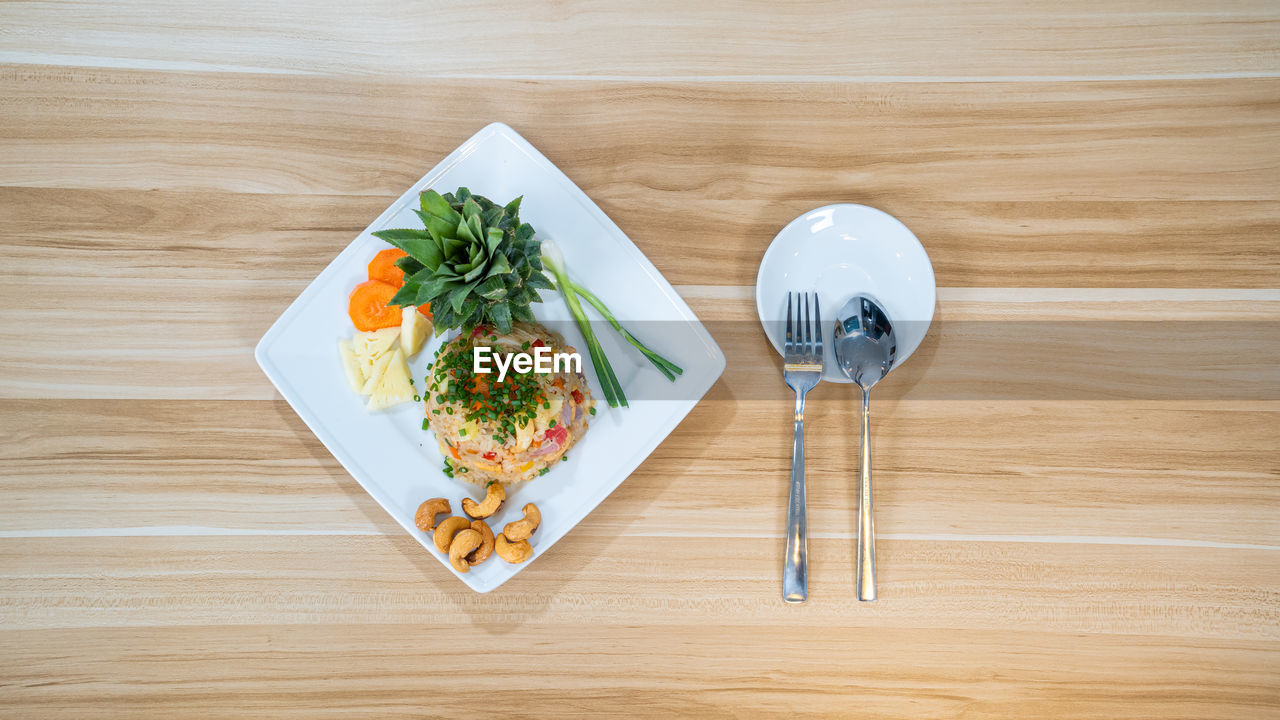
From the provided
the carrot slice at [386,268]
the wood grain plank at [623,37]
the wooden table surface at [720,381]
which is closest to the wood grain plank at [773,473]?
the wooden table surface at [720,381]

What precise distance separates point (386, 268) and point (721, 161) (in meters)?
0.73

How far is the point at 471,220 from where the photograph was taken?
119 cm

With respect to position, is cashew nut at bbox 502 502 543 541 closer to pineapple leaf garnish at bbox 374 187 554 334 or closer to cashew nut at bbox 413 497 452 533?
cashew nut at bbox 413 497 452 533

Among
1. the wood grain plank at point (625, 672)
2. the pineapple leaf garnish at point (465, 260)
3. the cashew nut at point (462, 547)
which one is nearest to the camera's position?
the pineapple leaf garnish at point (465, 260)

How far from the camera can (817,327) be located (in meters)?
1.43

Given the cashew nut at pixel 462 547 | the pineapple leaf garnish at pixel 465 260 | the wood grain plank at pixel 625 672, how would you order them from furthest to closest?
the wood grain plank at pixel 625 672, the cashew nut at pixel 462 547, the pineapple leaf garnish at pixel 465 260

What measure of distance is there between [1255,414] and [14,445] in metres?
2.61

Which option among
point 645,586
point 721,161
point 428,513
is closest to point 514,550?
point 428,513

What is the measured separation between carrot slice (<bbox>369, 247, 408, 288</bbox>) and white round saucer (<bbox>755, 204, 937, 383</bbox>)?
28.2 inches

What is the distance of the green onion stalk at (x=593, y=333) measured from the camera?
140 centimetres

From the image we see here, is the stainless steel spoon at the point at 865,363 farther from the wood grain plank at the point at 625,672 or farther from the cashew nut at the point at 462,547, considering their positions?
the cashew nut at the point at 462,547

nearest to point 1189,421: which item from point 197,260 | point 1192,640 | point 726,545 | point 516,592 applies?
point 1192,640

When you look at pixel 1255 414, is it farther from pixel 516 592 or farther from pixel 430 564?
pixel 430 564

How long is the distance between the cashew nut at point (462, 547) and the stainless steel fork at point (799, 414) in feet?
2.01
